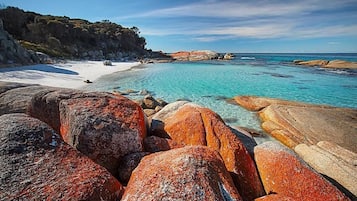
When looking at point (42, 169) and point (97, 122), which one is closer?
point (42, 169)

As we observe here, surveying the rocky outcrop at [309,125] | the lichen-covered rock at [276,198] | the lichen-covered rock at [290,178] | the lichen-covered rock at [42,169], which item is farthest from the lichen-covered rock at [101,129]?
the rocky outcrop at [309,125]

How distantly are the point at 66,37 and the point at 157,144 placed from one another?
6530 cm

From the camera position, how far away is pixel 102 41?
7119 centimetres

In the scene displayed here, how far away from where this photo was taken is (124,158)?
3.96m

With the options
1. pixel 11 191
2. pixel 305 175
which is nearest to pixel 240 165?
pixel 305 175

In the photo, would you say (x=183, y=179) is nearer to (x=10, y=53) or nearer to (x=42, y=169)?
(x=42, y=169)

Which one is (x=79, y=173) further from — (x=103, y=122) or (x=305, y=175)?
(x=305, y=175)

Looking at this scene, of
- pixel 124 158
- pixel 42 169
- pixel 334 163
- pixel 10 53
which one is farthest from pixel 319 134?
pixel 10 53

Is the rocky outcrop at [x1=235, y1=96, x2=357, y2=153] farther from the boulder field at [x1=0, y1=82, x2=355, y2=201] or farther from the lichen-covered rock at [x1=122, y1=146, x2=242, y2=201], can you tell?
the lichen-covered rock at [x1=122, y1=146, x2=242, y2=201]

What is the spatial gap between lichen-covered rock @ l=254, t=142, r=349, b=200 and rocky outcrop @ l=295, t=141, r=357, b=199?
1.76 meters

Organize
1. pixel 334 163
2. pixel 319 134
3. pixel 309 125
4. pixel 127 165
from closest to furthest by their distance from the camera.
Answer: pixel 127 165 → pixel 334 163 → pixel 319 134 → pixel 309 125

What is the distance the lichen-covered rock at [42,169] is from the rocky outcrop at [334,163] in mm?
5243

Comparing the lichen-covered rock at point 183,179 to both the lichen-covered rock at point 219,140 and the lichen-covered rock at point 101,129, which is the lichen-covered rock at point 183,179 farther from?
the lichen-covered rock at point 219,140

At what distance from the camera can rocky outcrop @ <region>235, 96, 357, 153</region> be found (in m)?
10.0
